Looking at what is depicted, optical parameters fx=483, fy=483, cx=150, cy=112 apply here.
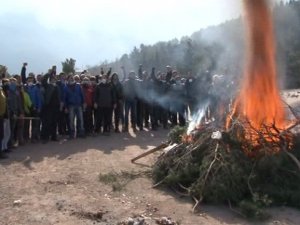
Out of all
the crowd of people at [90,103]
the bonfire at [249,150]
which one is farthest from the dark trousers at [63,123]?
the bonfire at [249,150]

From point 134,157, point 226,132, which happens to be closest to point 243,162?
point 226,132

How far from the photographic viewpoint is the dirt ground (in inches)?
302

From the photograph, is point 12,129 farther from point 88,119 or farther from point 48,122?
point 88,119

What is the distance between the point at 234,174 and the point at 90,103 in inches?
269

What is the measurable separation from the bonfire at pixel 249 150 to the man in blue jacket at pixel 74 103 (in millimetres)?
3753

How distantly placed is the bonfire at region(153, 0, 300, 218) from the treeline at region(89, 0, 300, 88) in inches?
35.2

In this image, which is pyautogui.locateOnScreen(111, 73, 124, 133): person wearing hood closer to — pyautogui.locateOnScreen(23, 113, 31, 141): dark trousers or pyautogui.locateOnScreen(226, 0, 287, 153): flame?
pyautogui.locateOnScreen(23, 113, 31, 141): dark trousers

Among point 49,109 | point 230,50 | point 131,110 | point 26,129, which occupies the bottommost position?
point 26,129

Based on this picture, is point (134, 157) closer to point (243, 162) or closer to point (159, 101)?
point (243, 162)

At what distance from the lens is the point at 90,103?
14242mm

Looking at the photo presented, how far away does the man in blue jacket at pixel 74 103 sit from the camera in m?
13.6

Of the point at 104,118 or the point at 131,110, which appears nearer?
the point at 104,118

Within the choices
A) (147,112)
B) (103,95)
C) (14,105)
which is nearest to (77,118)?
(103,95)

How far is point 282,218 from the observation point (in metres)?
7.66
